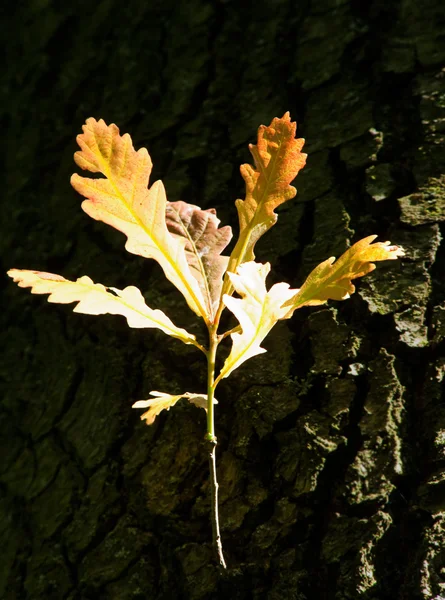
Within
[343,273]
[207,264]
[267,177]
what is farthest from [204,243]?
[343,273]

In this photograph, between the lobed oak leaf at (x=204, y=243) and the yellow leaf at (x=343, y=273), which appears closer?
the yellow leaf at (x=343, y=273)

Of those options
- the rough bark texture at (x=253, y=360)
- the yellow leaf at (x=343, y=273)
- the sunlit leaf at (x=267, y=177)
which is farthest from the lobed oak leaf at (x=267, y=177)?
the rough bark texture at (x=253, y=360)

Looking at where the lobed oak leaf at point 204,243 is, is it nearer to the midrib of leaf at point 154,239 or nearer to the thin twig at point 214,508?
the midrib of leaf at point 154,239

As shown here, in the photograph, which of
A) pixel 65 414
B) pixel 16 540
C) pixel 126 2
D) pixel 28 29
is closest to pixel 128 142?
pixel 65 414

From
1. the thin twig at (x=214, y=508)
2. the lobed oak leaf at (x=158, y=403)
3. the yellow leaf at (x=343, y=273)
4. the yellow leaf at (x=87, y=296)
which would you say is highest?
the yellow leaf at (x=87, y=296)

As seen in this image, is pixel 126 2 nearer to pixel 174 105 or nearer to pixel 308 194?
pixel 174 105

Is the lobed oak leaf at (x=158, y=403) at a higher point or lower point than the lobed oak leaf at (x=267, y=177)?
lower

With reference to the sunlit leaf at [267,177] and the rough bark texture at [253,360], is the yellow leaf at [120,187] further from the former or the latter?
the rough bark texture at [253,360]

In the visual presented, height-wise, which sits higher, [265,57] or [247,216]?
[265,57]
